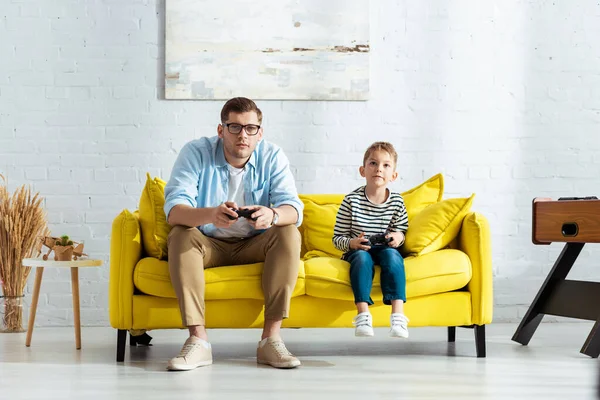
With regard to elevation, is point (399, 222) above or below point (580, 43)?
below

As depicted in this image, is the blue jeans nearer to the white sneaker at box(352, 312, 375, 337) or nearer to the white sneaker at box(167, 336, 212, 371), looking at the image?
the white sneaker at box(352, 312, 375, 337)

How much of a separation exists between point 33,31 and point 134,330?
2096 mm

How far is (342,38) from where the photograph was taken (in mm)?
4676

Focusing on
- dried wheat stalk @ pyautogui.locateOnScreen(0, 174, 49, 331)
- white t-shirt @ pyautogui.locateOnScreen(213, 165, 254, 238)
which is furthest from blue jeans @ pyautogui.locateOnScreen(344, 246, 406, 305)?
dried wheat stalk @ pyautogui.locateOnScreen(0, 174, 49, 331)

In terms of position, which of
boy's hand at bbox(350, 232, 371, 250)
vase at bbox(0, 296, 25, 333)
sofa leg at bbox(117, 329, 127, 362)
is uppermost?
boy's hand at bbox(350, 232, 371, 250)

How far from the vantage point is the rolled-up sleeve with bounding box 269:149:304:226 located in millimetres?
3285

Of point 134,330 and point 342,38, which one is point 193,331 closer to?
point 134,330

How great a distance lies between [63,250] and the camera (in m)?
3.69

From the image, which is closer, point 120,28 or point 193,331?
point 193,331

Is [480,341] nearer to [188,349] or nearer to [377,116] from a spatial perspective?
[188,349]

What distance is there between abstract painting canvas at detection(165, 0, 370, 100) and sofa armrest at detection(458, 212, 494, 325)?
5.16 ft

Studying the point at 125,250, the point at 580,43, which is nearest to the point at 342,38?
the point at 580,43

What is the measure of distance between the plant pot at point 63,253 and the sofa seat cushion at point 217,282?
66cm

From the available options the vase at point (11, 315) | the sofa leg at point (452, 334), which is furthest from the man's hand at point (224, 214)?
the vase at point (11, 315)
